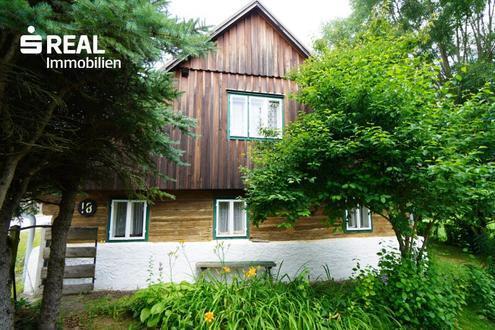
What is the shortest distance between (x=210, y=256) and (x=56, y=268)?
3.39 metres

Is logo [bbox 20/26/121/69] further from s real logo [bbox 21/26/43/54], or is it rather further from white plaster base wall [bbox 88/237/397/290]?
white plaster base wall [bbox 88/237/397/290]

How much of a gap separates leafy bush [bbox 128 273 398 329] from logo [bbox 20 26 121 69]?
3.41 m

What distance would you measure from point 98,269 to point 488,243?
9725 millimetres

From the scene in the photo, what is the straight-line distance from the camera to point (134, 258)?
596 cm

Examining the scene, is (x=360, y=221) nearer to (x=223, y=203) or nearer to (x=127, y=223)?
(x=223, y=203)

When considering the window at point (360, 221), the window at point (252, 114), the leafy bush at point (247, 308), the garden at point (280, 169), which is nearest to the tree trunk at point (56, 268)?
the garden at point (280, 169)

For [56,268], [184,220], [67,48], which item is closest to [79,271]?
[56,268]

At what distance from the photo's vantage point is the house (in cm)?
604

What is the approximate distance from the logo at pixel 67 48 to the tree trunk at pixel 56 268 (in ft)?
6.99

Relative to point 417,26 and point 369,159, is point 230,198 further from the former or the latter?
point 417,26

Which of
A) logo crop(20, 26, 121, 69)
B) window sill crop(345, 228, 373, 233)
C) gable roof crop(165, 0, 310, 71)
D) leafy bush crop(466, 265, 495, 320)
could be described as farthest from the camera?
window sill crop(345, 228, 373, 233)

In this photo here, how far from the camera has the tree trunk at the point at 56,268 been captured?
137 inches

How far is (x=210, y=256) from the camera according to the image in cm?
630

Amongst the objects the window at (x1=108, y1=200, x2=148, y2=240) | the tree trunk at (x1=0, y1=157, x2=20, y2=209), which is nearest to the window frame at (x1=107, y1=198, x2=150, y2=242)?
the window at (x1=108, y1=200, x2=148, y2=240)
